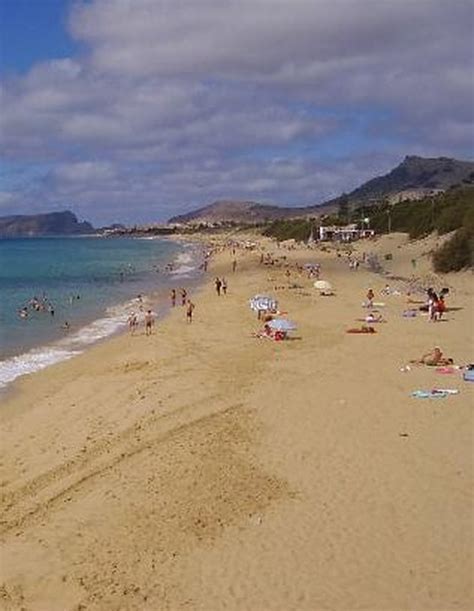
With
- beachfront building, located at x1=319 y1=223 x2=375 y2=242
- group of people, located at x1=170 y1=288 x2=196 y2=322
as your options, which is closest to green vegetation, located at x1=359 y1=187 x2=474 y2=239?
beachfront building, located at x1=319 y1=223 x2=375 y2=242

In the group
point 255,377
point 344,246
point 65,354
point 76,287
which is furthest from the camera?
point 344,246

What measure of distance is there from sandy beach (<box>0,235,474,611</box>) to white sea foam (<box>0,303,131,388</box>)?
50.4 inches

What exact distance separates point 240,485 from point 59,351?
1529cm

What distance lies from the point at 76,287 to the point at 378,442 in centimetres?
4180

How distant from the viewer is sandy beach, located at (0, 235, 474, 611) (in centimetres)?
800

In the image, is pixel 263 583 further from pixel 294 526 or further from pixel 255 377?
pixel 255 377

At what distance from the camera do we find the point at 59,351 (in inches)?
980

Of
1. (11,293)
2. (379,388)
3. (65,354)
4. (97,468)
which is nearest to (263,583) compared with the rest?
(97,468)

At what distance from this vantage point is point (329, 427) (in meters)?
13.3

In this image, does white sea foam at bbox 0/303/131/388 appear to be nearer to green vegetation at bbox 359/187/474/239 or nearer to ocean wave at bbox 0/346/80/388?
ocean wave at bbox 0/346/80/388

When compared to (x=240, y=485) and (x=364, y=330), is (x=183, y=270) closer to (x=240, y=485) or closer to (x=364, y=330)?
(x=364, y=330)

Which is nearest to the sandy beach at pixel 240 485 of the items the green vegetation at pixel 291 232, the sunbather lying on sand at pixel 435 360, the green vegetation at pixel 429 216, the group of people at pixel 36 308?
the sunbather lying on sand at pixel 435 360

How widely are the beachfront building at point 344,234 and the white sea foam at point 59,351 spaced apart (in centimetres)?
6018

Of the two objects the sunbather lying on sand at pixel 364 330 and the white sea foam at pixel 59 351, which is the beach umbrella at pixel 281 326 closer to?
the sunbather lying on sand at pixel 364 330
